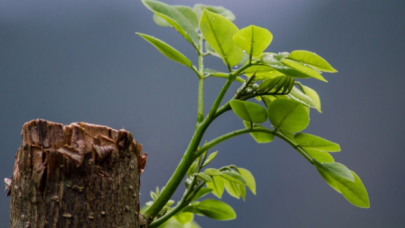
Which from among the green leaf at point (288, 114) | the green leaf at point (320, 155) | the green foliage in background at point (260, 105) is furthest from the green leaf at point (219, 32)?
the green leaf at point (320, 155)

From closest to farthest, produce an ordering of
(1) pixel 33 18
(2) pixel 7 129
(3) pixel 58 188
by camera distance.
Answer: (3) pixel 58 188
(2) pixel 7 129
(1) pixel 33 18

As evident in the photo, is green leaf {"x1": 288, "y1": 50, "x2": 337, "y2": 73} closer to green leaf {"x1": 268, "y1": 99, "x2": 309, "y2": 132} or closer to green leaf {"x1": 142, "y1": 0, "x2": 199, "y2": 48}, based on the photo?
green leaf {"x1": 268, "y1": 99, "x2": 309, "y2": 132}

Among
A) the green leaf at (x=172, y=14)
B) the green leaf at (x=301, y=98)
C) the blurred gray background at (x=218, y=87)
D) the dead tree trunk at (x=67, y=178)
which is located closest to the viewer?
the dead tree trunk at (x=67, y=178)

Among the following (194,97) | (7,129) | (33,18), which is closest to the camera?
(7,129)

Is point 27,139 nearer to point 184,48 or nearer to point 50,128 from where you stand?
point 50,128

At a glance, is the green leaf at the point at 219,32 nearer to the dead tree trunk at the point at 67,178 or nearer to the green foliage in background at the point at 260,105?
the green foliage in background at the point at 260,105

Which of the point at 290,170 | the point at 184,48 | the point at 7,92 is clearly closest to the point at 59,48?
the point at 7,92

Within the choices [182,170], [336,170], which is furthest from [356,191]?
[182,170]
